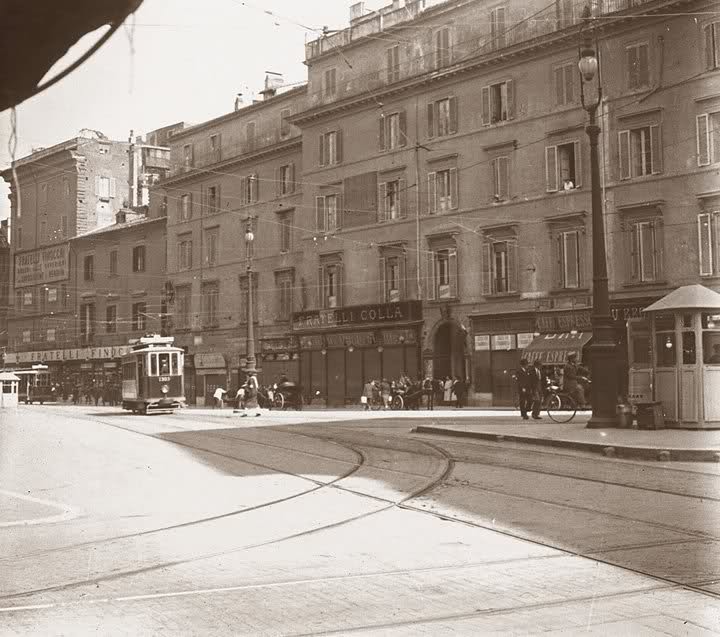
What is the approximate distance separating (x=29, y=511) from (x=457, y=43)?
32.0m

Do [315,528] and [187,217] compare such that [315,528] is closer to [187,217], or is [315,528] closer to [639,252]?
[639,252]

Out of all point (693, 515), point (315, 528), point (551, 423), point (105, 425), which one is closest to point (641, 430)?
point (551, 423)

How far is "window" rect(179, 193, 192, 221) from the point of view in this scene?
53.2 m

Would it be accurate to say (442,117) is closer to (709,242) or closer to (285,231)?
(285,231)

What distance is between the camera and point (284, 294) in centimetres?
4691

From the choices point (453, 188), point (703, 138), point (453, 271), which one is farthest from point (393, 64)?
point (703, 138)

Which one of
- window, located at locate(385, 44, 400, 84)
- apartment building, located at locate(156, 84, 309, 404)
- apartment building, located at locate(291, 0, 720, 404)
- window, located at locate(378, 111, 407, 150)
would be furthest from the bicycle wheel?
apartment building, located at locate(156, 84, 309, 404)

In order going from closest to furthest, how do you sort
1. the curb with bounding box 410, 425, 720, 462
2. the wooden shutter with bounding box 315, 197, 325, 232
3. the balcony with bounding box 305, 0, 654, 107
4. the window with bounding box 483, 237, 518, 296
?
the curb with bounding box 410, 425, 720, 462 < the balcony with bounding box 305, 0, 654, 107 < the window with bounding box 483, 237, 518, 296 < the wooden shutter with bounding box 315, 197, 325, 232

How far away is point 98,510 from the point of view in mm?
9953

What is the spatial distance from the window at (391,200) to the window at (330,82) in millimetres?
6052

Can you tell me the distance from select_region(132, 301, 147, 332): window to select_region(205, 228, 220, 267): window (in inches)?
221

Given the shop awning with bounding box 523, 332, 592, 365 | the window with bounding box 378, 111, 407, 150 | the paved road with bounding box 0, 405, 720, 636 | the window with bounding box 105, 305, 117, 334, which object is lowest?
the paved road with bounding box 0, 405, 720, 636

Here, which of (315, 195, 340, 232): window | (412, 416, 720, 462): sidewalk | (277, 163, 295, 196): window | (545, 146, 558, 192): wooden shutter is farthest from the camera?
(277, 163, 295, 196): window

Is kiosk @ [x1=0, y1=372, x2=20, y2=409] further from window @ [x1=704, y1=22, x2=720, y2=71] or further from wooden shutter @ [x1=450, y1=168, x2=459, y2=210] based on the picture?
window @ [x1=704, y1=22, x2=720, y2=71]
